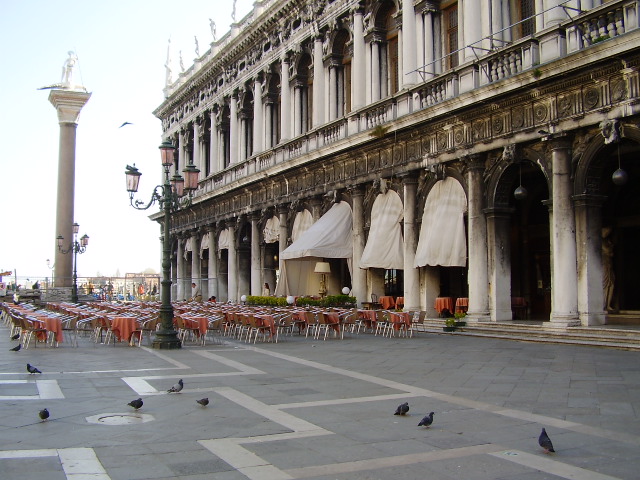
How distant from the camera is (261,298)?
25.5 m

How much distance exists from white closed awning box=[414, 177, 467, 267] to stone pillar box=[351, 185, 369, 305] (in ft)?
12.1

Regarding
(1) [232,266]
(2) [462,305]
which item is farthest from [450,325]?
(1) [232,266]

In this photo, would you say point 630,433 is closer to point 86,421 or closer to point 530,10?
point 86,421

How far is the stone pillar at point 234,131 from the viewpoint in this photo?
115 ft

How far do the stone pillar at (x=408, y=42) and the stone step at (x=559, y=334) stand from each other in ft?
26.8

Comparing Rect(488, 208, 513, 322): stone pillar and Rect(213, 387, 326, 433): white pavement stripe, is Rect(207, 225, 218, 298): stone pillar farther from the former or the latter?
Rect(213, 387, 326, 433): white pavement stripe

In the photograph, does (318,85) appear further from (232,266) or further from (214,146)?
(214,146)

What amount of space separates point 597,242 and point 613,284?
329 centimetres

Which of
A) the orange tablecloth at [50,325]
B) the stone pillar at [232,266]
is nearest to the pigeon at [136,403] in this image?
the orange tablecloth at [50,325]

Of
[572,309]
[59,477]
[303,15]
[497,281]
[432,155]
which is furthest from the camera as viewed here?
[303,15]

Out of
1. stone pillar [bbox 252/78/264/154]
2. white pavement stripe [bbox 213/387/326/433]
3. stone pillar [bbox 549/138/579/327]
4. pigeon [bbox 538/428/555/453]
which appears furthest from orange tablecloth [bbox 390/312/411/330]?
stone pillar [bbox 252/78/264/154]

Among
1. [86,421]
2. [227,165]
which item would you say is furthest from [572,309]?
[227,165]

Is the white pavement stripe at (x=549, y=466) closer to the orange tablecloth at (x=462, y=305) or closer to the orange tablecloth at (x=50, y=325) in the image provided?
the orange tablecloth at (x=50, y=325)

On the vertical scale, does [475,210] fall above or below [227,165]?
below
